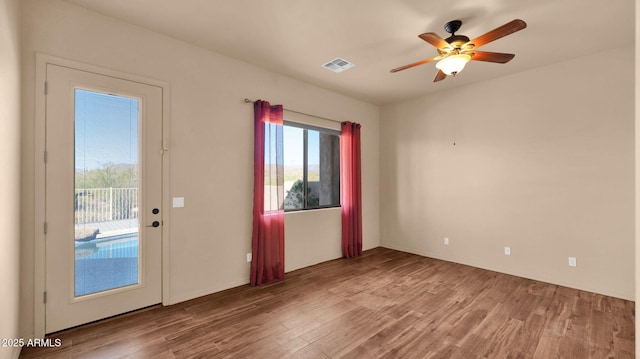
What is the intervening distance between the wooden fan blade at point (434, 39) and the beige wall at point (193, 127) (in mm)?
2297

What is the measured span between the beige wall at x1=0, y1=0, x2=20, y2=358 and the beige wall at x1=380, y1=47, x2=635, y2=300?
524 cm

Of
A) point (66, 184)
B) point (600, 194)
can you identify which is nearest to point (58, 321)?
point (66, 184)

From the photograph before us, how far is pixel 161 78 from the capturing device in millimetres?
3094

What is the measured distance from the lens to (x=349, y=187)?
512cm

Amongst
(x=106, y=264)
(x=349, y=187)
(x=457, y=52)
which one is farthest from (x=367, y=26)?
(x=106, y=264)

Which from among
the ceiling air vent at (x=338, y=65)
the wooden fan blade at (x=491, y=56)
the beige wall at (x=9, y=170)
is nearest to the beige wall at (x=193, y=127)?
the beige wall at (x=9, y=170)

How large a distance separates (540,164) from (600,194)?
714 millimetres

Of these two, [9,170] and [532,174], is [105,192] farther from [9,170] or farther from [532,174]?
[532,174]

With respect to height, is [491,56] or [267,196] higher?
[491,56]

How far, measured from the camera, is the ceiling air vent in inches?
148

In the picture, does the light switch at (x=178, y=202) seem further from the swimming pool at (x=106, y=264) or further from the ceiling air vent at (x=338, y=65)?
the ceiling air vent at (x=338, y=65)

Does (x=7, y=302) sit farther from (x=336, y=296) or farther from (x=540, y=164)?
(x=540, y=164)

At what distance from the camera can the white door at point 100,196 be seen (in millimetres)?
2496

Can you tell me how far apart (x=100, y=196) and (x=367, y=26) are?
3.16 metres
